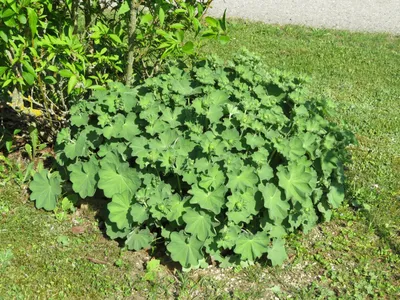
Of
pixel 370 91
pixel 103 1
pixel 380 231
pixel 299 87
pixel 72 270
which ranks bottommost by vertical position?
pixel 72 270

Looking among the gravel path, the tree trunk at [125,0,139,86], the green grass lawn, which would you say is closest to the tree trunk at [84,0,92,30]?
the tree trunk at [125,0,139,86]

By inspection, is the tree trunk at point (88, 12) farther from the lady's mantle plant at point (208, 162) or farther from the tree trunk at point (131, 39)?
the lady's mantle plant at point (208, 162)

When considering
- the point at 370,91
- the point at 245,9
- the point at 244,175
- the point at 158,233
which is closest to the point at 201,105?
the point at 244,175

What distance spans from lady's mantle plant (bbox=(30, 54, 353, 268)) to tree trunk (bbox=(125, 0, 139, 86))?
0.32 m

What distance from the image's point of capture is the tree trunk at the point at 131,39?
397cm

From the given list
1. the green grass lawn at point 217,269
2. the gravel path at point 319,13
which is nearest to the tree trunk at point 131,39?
the green grass lawn at point 217,269

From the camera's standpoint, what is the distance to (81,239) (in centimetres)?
368

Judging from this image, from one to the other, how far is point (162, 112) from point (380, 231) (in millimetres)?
1780

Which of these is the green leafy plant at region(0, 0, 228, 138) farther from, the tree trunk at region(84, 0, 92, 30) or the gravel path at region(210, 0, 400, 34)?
the gravel path at region(210, 0, 400, 34)

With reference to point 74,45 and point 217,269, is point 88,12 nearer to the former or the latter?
point 74,45

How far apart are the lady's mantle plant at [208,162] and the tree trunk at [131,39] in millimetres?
315

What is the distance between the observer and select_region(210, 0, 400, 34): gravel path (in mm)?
9234

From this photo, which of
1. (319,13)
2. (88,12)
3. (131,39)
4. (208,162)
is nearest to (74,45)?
(131,39)

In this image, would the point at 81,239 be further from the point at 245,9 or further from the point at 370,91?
the point at 245,9
